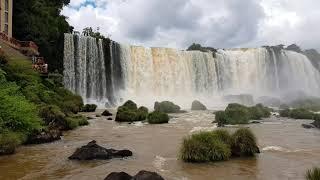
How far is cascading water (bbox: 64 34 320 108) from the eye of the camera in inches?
2197

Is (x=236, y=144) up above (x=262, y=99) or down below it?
below

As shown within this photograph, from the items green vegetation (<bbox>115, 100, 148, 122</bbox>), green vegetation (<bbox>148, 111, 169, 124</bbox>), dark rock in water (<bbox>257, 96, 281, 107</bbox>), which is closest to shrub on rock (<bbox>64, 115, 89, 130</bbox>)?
green vegetation (<bbox>115, 100, 148, 122</bbox>)

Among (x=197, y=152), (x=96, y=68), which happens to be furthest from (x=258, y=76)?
(x=197, y=152)

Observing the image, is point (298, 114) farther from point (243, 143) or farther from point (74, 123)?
point (243, 143)

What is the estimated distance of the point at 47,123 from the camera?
24.7 meters

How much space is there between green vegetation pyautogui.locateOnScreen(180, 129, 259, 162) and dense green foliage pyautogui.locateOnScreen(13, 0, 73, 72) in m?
38.2

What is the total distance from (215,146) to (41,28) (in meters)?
39.7

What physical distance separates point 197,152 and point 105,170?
336 cm

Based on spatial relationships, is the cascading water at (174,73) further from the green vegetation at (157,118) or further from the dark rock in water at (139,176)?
the dark rock in water at (139,176)

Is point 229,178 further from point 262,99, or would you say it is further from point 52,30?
point 262,99

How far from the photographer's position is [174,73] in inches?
2566

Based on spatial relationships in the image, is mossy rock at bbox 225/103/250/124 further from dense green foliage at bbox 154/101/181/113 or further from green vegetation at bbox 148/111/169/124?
dense green foliage at bbox 154/101/181/113

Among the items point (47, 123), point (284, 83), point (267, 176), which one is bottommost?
point (267, 176)

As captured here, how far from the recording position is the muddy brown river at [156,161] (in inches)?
560
